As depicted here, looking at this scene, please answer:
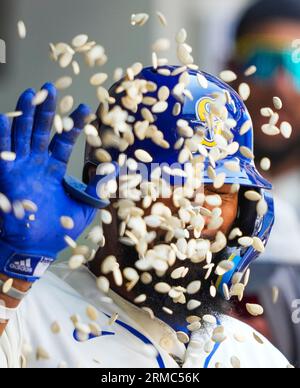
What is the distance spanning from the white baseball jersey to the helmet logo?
1.23ft

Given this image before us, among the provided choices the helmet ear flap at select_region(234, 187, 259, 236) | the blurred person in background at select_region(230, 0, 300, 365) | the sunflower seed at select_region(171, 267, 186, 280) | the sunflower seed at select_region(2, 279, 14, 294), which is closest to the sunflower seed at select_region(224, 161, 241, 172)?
the helmet ear flap at select_region(234, 187, 259, 236)

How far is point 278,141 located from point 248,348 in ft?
4.12

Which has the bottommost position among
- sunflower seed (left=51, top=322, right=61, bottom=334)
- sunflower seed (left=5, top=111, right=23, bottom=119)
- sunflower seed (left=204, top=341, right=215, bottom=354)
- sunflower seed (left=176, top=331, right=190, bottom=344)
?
sunflower seed (left=204, top=341, right=215, bottom=354)

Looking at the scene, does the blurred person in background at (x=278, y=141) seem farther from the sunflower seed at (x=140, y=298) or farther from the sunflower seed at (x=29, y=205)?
the sunflower seed at (x=29, y=205)

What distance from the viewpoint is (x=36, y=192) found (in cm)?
167

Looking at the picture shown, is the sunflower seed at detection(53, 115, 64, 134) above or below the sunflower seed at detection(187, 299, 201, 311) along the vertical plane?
above

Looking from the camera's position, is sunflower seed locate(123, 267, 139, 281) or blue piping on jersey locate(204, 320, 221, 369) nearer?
sunflower seed locate(123, 267, 139, 281)

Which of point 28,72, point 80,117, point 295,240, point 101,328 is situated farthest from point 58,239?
point 28,72

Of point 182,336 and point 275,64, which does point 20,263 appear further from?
point 275,64

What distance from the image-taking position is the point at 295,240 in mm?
3082

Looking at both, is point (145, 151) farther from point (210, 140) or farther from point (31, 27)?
point (31, 27)

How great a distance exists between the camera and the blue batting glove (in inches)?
65.2

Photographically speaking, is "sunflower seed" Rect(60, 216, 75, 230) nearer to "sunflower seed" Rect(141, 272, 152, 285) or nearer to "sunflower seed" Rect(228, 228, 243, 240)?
"sunflower seed" Rect(141, 272, 152, 285)

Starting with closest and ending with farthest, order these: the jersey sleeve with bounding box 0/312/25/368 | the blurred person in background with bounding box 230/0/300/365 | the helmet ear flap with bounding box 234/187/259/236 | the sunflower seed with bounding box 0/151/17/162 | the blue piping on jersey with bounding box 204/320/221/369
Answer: the sunflower seed with bounding box 0/151/17/162, the jersey sleeve with bounding box 0/312/25/368, the blue piping on jersey with bounding box 204/320/221/369, the helmet ear flap with bounding box 234/187/259/236, the blurred person in background with bounding box 230/0/300/365
